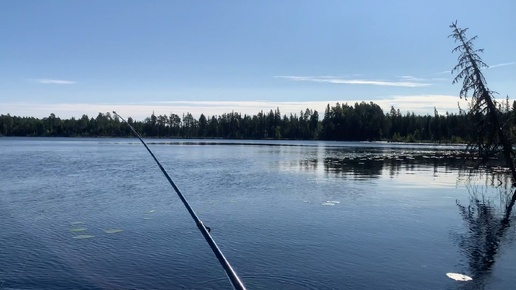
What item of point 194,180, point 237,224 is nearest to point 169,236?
point 237,224

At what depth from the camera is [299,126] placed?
186m

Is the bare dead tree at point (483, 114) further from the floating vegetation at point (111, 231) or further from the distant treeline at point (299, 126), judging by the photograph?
the distant treeline at point (299, 126)

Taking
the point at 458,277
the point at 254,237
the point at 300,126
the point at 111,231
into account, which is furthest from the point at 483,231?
the point at 300,126

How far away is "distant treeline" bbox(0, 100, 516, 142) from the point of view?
515 feet

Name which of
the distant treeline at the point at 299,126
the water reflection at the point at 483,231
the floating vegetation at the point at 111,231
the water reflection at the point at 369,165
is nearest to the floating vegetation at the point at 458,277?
the water reflection at the point at 483,231

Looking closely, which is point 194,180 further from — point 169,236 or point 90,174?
point 169,236

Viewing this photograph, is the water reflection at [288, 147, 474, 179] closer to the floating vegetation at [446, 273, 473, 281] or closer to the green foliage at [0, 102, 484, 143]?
the floating vegetation at [446, 273, 473, 281]

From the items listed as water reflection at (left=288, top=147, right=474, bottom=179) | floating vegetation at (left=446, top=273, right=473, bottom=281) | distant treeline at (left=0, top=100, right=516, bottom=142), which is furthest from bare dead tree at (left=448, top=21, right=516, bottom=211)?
distant treeline at (left=0, top=100, right=516, bottom=142)

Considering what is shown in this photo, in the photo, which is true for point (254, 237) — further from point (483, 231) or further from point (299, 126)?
point (299, 126)

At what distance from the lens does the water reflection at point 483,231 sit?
10.2 metres

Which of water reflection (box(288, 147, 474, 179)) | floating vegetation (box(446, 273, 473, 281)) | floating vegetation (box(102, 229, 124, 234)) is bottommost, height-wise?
floating vegetation (box(446, 273, 473, 281))

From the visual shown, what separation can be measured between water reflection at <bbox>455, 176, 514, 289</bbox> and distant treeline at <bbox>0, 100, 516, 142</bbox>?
130m

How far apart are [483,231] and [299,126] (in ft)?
565

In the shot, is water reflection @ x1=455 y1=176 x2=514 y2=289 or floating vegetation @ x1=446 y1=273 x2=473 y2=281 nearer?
floating vegetation @ x1=446 y1=273 x2=473 y2=281
